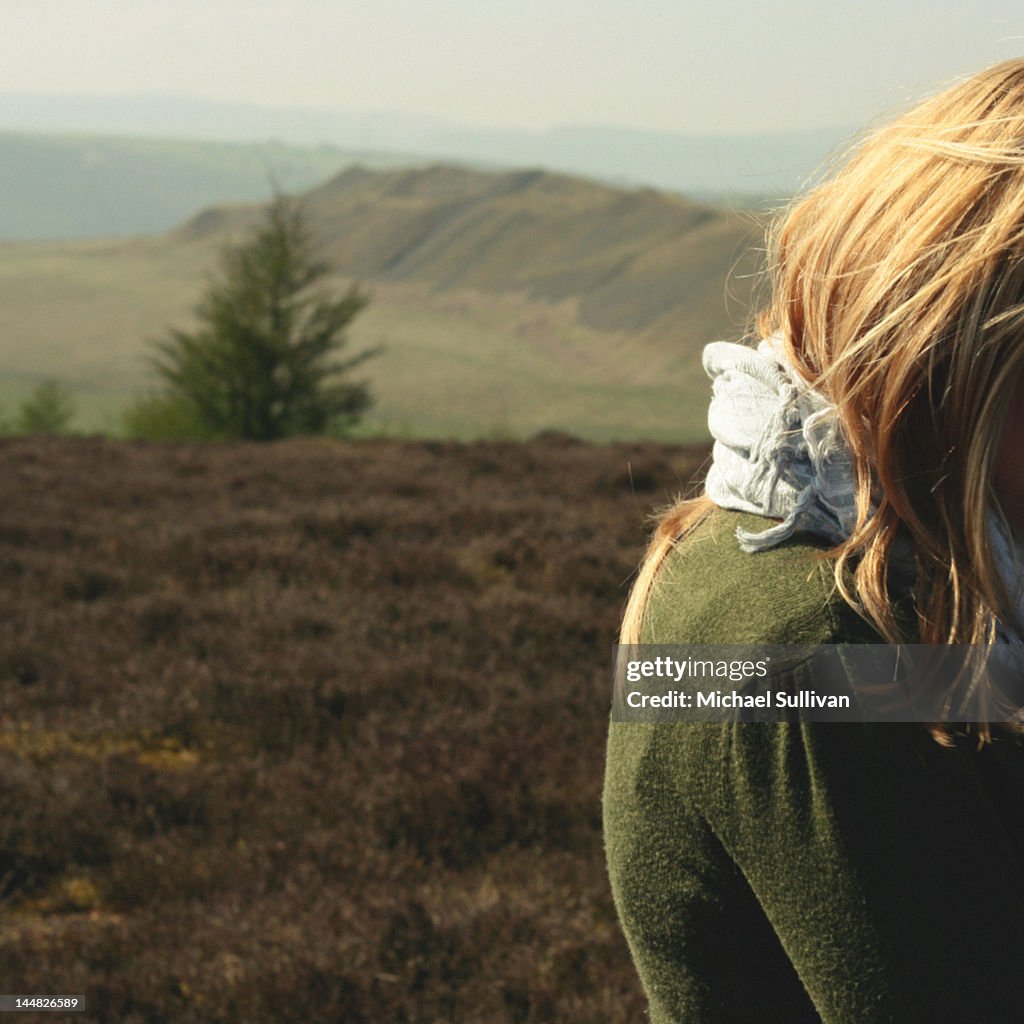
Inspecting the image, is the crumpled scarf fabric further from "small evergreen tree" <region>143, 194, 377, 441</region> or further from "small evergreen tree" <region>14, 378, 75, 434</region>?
"small evergreen tree" <region>14, 378, 75, 434</region>

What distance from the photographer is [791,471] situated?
41.3 inches

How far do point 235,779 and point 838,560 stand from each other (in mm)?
3578

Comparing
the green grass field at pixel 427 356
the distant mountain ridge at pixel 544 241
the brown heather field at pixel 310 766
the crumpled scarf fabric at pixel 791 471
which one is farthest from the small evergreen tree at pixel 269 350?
the distant mountain ridge at pixel 544 241

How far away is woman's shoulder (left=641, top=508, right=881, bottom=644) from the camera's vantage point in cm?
96

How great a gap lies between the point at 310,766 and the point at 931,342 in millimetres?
3678

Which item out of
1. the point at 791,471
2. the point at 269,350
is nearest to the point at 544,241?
the point at 269,350

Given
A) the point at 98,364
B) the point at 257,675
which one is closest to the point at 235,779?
the point at 257,675

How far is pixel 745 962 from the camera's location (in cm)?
110

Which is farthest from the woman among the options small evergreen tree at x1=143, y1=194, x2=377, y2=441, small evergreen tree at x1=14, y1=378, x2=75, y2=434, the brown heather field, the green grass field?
the green grass field

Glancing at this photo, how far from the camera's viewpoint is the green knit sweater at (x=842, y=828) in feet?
3.09

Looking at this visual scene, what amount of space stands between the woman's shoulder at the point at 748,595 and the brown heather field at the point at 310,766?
2.17m

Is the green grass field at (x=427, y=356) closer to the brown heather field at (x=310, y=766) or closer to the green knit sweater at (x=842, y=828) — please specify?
the brown heather field at (x=310, y=766)

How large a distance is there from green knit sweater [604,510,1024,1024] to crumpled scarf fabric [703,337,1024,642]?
2cm

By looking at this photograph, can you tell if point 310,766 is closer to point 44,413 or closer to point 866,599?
point 866,599
